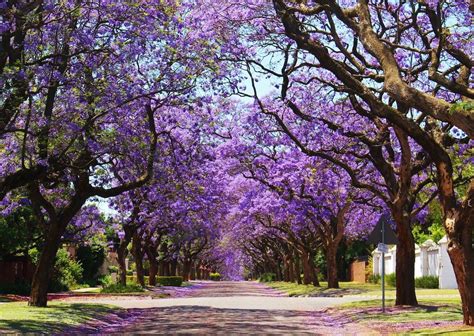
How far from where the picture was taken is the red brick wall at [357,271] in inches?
2650

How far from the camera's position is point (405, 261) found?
2238 cm

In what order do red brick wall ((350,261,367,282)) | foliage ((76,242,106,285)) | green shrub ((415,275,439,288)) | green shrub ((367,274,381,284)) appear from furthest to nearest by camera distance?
red brick wall ((350,261,367,282)) < foliage ((76,242,106,285)) < green shrub ((367,274,381,284)) < green shrub ((415,275,439,288))

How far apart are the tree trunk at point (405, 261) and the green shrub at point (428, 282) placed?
860 inches

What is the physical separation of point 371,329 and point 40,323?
795 cm

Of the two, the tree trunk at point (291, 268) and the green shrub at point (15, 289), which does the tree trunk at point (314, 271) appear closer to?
the tree trunk at point (291, 268)

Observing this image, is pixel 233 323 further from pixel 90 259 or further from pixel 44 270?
pixel 90 259

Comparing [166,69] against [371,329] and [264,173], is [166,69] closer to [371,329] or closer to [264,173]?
[371,329]

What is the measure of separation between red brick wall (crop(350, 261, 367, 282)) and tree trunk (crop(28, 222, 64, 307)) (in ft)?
158

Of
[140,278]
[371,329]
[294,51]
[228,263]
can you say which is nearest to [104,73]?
[294,51]

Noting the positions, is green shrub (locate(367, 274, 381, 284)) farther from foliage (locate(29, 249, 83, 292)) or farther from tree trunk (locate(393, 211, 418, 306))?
tree trunk (locate(393, 211, 418, 306))

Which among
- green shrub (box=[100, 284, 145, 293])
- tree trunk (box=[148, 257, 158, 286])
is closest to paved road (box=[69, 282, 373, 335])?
green shrub (box=[100, 284, 145, 293])

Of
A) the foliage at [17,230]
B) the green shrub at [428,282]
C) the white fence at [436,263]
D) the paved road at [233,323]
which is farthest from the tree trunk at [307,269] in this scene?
the paved road at [233,323]

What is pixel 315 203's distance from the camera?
32.9 m

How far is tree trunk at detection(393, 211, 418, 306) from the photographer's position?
22344 mm
